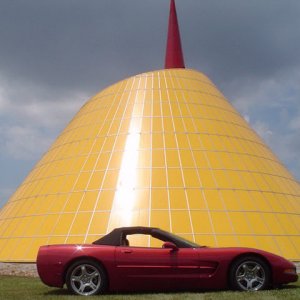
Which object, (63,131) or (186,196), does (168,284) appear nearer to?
(186,196)

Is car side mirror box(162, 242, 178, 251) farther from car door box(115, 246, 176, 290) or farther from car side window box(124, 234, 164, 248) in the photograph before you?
car side window box(124, 234, 164, 248)

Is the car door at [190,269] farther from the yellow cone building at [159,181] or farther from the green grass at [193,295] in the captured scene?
the yellow cone building at [159,181]

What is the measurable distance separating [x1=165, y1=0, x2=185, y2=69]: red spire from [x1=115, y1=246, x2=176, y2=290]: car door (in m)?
27.3

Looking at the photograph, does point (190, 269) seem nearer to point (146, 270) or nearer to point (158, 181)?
point (146, 270)

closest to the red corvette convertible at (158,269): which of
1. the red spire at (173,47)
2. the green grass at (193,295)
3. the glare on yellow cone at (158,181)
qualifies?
the green grass at (193,295)

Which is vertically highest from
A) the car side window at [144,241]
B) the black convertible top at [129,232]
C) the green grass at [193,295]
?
the car side window at [144,241]

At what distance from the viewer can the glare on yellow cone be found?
17.2 m

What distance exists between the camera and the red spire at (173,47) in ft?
116

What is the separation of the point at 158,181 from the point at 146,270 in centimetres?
999

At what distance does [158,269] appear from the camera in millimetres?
8875

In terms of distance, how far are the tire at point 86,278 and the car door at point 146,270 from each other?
1.15 feet

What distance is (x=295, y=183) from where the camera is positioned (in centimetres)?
2280

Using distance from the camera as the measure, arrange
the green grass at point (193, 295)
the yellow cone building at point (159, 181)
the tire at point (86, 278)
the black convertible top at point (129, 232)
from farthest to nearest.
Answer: the yellow cone building at point (159, 181) < the black convertible top at point (129, 232) < the tire at point (86, 278) < the green grass at point (193, 295)

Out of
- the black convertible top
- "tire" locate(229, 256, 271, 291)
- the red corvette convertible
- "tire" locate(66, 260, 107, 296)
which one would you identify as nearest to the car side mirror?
the red corvette convertible
